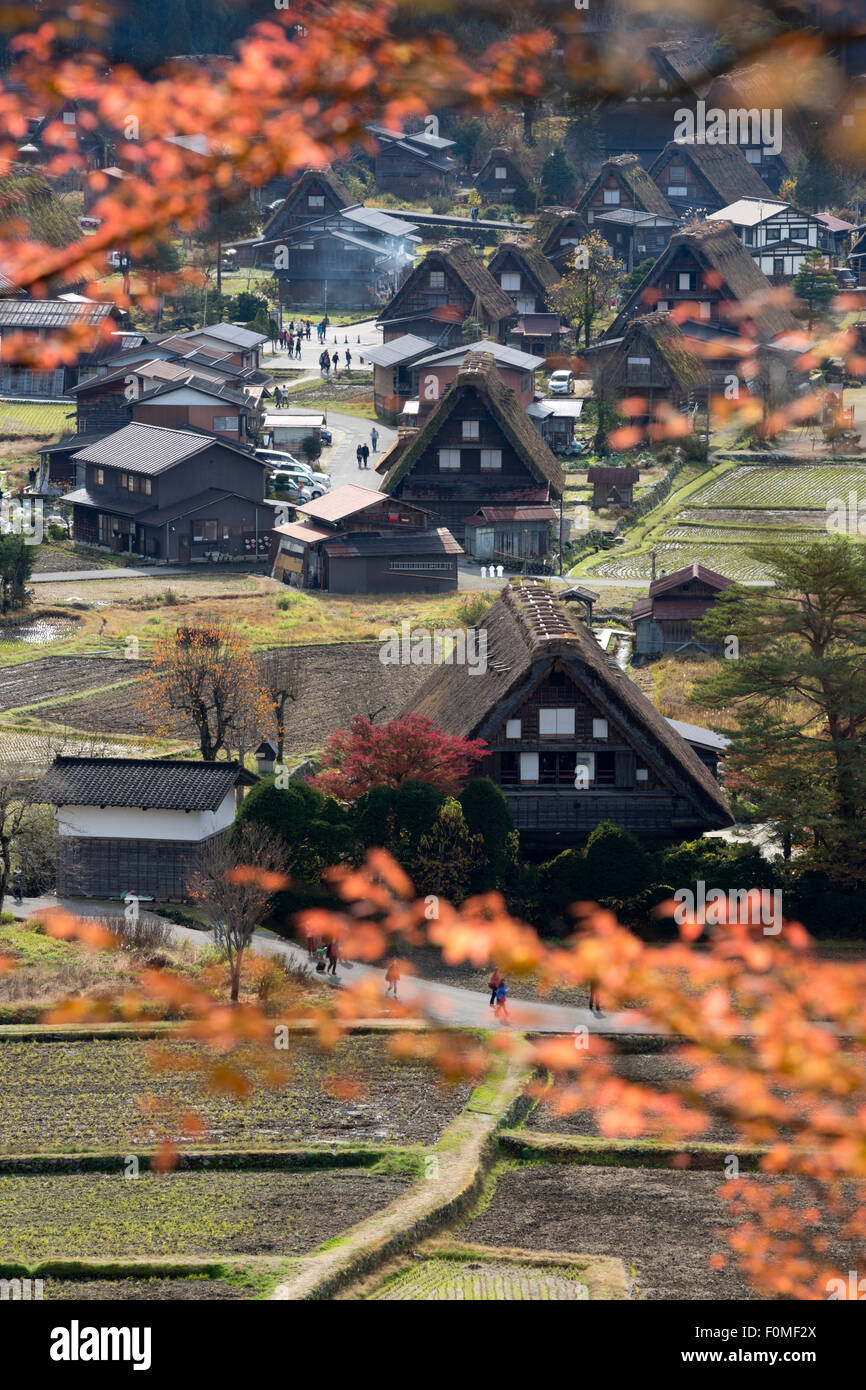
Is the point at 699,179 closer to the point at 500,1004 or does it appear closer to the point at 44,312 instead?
the point at 44,312

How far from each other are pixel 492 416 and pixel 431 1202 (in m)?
46.4

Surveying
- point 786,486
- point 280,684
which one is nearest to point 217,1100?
point 280,684

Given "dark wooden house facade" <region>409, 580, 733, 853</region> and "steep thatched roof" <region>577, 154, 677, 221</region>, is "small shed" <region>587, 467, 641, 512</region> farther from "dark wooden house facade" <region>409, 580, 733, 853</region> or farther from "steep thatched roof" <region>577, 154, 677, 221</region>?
"steep thatched roof" <region>577, 154, 677, 221</region>

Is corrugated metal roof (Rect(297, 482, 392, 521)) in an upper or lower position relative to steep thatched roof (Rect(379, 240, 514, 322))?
lower

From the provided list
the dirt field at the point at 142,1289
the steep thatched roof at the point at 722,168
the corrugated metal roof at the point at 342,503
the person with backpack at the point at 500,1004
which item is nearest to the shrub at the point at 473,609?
the corrugated metal roof at the point at 342,503

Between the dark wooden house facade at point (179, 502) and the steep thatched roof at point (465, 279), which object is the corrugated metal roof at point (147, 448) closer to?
the dark wooden house facade at point (179, 502)

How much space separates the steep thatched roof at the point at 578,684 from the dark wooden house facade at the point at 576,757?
Answer: 3 centimetres

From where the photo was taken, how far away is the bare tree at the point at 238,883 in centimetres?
2675

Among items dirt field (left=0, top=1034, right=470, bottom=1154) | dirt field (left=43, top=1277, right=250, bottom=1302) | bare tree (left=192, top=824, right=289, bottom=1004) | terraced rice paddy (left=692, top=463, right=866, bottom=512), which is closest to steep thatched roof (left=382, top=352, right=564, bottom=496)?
terraced rice paddy (left=692, top=463, right=866, bottom=512)

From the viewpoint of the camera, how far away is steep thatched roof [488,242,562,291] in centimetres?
8912

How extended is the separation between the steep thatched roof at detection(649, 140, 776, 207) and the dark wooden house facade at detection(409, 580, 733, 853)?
82031mm

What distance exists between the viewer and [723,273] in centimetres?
7950

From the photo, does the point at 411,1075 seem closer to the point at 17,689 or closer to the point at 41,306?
the point at 17,689

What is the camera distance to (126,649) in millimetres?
49156
